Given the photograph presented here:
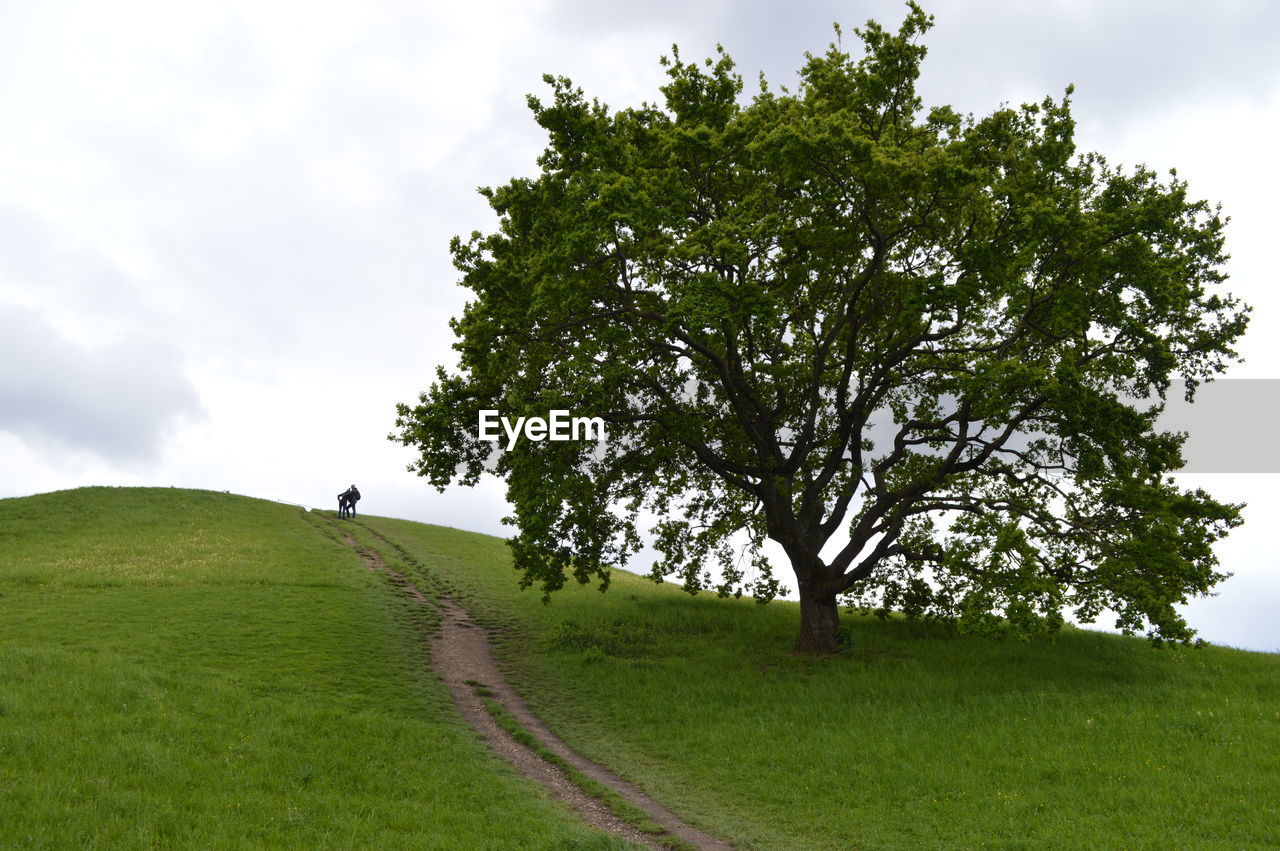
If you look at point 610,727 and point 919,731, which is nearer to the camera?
point 919,731

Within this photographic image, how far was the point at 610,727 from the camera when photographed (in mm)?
23891

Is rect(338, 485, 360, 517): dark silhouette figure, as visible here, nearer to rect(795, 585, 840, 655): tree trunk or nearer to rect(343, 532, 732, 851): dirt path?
rect(343, 532, 732, 851): dirt path

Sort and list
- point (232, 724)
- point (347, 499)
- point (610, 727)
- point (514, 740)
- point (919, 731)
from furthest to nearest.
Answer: point (347, 499), point (610, 727), point (919, 731), point (514, 740), point (232, 724)

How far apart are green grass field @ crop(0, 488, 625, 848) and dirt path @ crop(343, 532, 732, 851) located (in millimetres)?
717

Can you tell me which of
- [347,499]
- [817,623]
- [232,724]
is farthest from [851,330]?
[347,499]

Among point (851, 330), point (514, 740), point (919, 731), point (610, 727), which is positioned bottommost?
point (514, 740)

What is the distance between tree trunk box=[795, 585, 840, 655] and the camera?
97.0ft

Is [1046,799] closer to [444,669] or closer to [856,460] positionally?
[856,460]

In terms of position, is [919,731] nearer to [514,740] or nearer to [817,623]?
[817,623]

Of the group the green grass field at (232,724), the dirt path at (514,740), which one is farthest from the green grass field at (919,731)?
the green grass field at (232,724)

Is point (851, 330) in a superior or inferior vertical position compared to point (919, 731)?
superior

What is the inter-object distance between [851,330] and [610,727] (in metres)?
15.7

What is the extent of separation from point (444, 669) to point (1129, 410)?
24.9 m

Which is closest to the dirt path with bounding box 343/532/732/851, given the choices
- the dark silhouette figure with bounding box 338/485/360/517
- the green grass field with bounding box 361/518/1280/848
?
Answer: the green grass field with bounding box 361/518/1280/848
